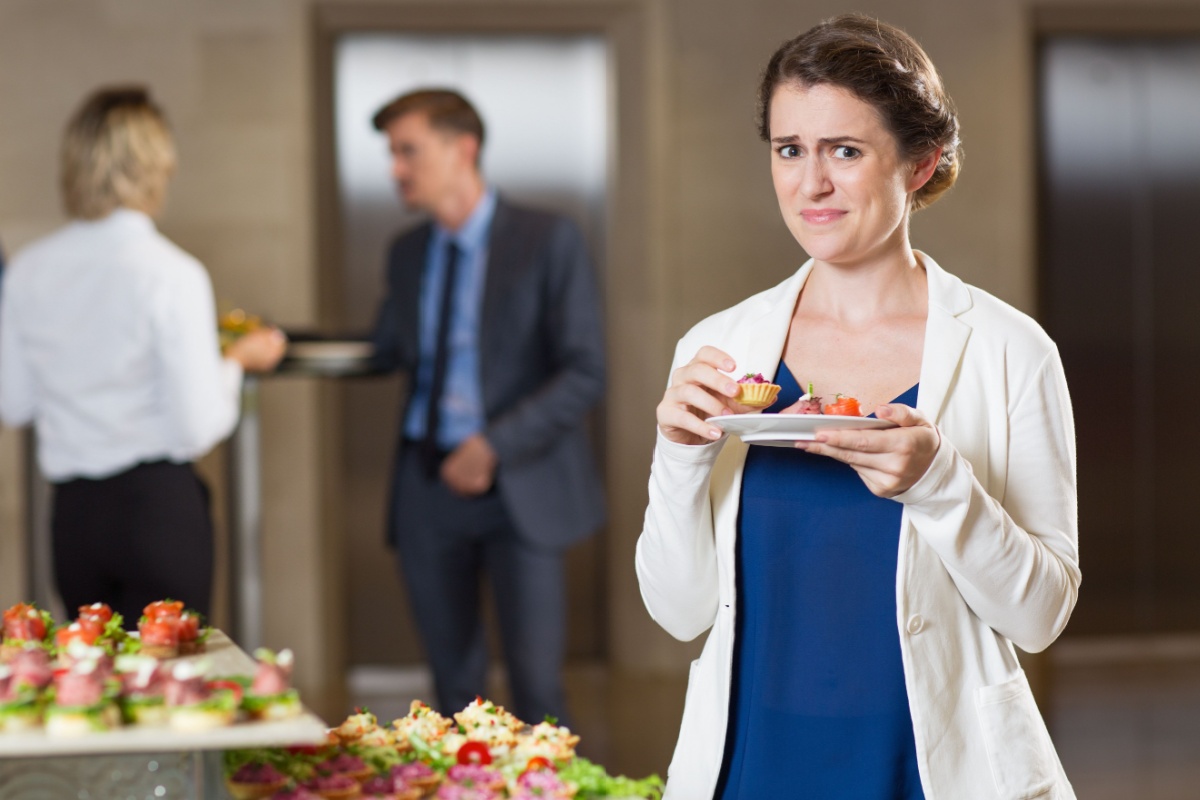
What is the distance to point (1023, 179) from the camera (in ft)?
19.4

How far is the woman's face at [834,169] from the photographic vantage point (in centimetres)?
174

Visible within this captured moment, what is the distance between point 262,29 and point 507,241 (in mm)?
2229

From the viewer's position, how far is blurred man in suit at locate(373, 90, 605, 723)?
12.5 ft

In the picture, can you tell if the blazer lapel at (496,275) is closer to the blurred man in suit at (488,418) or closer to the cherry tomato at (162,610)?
the blurred man in suit at (488,418)

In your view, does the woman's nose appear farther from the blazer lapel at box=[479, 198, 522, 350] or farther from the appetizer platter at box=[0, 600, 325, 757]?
the blazer lapel at box=[479, 198, 522, 350]

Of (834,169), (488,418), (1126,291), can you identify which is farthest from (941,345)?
(1126,291)

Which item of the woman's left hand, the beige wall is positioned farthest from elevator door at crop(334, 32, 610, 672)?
the woman's left hand

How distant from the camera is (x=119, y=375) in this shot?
10.8ft

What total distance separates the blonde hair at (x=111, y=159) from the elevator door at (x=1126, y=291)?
4163 millimetres

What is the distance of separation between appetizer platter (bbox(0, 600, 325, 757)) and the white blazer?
59 cm

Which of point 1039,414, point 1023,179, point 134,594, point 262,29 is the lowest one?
point 134,594

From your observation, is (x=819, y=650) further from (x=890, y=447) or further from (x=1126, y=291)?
(x=1126, y=291)

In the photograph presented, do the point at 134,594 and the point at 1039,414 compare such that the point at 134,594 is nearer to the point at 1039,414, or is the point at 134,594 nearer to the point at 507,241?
the point at 507,241

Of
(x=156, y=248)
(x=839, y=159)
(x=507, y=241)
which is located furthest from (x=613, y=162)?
(x=839, y=159)
